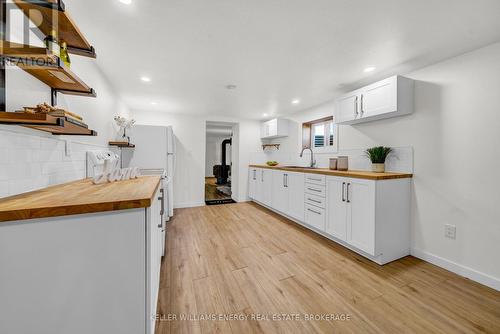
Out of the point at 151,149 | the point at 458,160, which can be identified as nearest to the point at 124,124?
the point at 151,149

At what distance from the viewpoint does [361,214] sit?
2.22 m

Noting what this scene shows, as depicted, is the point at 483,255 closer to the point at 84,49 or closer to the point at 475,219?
the point at 475,219

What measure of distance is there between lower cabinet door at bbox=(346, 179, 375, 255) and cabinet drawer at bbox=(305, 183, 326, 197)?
0.41 m

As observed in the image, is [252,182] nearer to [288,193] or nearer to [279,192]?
[279,192]

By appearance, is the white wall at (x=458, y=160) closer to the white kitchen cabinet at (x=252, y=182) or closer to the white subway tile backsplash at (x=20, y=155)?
the white kitchen cabinet at (x=252, y=182)

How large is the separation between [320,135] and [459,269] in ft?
8.59

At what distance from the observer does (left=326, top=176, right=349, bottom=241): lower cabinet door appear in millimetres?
2439

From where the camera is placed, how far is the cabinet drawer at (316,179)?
276cm

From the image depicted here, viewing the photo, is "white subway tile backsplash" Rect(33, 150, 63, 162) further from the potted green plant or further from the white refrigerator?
the potted green plant

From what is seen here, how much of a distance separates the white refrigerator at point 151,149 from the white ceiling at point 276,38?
2.74 ft

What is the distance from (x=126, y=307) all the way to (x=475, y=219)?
2898 mm

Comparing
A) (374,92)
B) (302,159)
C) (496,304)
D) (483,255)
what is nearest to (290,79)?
(374,92)

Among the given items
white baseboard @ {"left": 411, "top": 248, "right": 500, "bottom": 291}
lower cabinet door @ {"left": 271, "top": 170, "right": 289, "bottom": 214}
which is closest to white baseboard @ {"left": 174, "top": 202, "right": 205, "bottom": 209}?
lower cabinet door @ {"left": 271, "top": 170, "right": 289, "bottom": 214}

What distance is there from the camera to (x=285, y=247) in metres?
2.49
